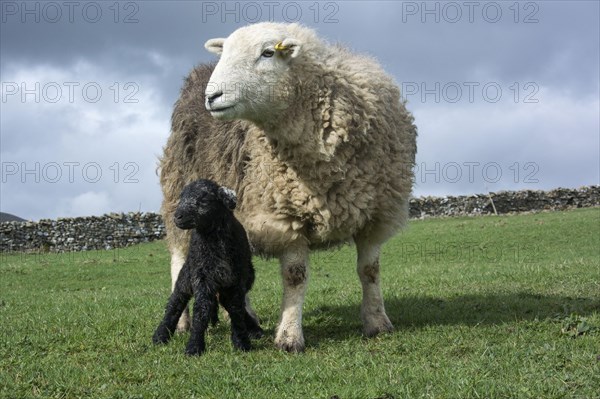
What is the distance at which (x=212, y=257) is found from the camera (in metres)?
6.64

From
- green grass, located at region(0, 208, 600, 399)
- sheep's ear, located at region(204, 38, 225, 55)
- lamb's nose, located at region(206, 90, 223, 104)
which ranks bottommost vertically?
green grass, located at region(0, 208, 600, 399)

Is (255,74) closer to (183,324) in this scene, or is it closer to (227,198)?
(227,198)

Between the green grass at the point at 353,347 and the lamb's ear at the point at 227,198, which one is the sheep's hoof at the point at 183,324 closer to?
the green grass at the point at 353,347

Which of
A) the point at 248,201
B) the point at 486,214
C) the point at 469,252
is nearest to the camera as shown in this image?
the point at 248,201

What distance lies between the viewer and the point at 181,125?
8.65m

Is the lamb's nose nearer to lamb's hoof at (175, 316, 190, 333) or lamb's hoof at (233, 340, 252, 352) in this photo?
lamb's hoof at (233, 340, 252, 352)

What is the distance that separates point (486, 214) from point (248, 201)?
93.5ft

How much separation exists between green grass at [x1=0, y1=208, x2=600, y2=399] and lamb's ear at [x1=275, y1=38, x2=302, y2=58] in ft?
9.54

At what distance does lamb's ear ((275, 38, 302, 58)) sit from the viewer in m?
6.64

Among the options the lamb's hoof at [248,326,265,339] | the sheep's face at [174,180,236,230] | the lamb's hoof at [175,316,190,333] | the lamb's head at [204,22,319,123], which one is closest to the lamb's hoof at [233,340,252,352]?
the lamb's hoof at [248,326,265,339]

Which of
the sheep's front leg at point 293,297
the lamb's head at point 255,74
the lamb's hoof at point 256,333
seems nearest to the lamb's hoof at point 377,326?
the sheep's front leg at point 293,297

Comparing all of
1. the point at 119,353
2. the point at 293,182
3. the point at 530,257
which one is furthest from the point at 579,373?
the point at 530,257

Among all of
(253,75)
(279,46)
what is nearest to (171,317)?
(253,75)

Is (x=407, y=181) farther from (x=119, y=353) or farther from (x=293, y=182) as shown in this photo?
(x=119, y=353)
